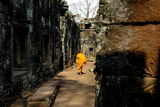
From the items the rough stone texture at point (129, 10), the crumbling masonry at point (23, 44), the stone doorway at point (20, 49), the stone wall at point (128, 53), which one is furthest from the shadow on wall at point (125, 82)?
the stone doorway at point (20, 49)

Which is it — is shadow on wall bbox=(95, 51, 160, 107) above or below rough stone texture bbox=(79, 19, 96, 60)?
below

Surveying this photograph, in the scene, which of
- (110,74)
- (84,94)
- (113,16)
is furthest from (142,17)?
(84,94)

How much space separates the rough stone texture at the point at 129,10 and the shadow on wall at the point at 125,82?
25 centimetres

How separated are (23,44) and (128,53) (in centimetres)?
509

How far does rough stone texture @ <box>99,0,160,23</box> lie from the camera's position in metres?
1.28

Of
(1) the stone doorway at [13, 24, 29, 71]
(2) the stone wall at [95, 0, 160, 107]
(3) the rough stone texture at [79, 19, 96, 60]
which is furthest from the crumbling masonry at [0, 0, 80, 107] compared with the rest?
(3) the rough stone texture at [79, 19, 96, 60]

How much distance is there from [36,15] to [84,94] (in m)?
3.30

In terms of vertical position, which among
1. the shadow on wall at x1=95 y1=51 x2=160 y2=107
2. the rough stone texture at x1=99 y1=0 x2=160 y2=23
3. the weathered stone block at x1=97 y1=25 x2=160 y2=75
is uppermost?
the rough stone texture at x1=99 y1=0 x2=160 y2=23

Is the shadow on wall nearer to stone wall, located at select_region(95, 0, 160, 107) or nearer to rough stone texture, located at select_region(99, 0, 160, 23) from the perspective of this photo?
stone wall, located at select_region(95, 0, 160, 107)

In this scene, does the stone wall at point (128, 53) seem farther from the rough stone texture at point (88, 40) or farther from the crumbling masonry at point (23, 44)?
the rough stone texture at point (88, 40)

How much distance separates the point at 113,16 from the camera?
138cm

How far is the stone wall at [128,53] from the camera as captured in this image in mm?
1284

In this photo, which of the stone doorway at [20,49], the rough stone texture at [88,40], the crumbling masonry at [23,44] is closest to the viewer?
the crumbling masonry at [23,44]

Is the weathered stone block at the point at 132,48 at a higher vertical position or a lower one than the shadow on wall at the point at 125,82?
higher
